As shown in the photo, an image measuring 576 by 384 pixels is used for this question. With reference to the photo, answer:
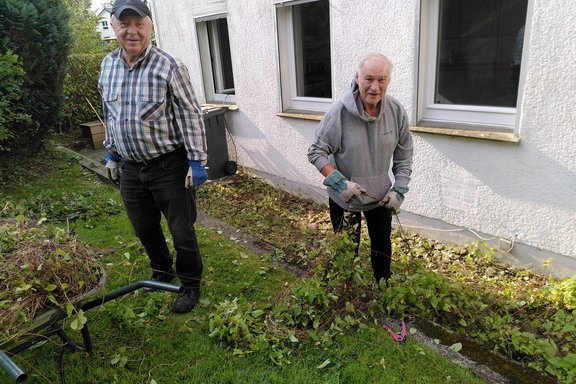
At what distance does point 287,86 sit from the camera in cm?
572

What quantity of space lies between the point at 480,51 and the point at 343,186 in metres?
2.19

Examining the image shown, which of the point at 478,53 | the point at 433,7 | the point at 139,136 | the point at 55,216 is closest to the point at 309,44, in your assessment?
the point at 433,7

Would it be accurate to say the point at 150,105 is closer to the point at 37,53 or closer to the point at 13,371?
the point at 13,371

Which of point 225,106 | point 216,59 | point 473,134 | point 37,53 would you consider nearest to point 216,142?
point 225,106

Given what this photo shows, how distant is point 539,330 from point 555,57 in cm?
202

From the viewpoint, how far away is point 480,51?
3828 mm

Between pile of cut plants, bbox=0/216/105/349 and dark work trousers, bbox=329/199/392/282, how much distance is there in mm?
1616

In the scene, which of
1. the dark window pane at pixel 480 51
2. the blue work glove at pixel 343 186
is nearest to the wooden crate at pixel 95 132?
the dark window pane at pixel 480 51

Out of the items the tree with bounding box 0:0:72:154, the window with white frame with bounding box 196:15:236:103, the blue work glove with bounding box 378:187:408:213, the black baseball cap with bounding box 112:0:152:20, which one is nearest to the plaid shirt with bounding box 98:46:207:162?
the black baseball cap with bounding box 112:0:152:20

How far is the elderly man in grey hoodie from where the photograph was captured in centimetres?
266

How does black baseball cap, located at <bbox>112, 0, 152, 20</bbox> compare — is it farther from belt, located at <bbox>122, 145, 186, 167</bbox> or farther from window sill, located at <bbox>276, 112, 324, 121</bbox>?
window sill, located at <bbox>276, 112, 324, 121</bbox>

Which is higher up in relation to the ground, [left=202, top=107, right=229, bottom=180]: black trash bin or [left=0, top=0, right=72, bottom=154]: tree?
[left=0, top=0, right=72, bottom=154]: tree

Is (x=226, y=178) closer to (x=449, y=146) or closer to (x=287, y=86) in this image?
(x=287, y=86)

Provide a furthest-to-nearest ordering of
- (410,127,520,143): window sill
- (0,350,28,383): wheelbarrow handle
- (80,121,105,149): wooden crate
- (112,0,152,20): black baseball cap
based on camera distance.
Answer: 1. (80,121,105,149): wooden crate
2. (410,127,520,143): window sill
3. (112,0,152,20): black baseball cap
4. (0,350,28,383): wheelbarrow handle
